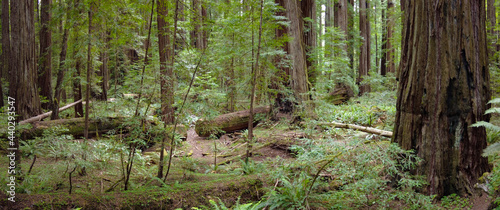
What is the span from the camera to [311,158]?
3662 mm

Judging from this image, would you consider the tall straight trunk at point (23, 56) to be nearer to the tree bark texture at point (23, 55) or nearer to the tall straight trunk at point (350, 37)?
the tree bark texture at point (23, 55)

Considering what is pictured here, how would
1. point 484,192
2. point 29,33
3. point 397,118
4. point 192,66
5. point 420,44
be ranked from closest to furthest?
1. point 484,192
2. point 420,44
3. point 397,118
4. point 192,66
5. point 29,33

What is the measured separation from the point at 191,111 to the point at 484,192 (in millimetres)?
4048

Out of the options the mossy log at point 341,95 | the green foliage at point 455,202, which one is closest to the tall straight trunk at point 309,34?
the mossy log at point 341,95

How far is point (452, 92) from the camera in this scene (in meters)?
3.34

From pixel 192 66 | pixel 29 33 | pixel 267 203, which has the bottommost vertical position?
pixel 267 203

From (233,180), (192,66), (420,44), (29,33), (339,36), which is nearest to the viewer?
(420,44)

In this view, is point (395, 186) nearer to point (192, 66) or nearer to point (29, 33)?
point (192, 66)

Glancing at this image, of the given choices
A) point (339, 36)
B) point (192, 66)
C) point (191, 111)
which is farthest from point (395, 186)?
point (339, 36)

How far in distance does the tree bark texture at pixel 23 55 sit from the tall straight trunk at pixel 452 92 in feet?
25.1

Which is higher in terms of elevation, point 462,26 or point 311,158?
point 462,26

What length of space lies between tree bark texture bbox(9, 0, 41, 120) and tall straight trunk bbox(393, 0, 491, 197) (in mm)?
7654

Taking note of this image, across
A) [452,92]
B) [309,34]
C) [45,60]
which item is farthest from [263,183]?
[309,34]

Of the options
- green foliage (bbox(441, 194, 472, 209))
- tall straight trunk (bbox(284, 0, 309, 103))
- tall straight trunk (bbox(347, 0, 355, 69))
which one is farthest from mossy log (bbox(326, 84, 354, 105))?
green foliage (bbox(441, 194, 472, 209))
